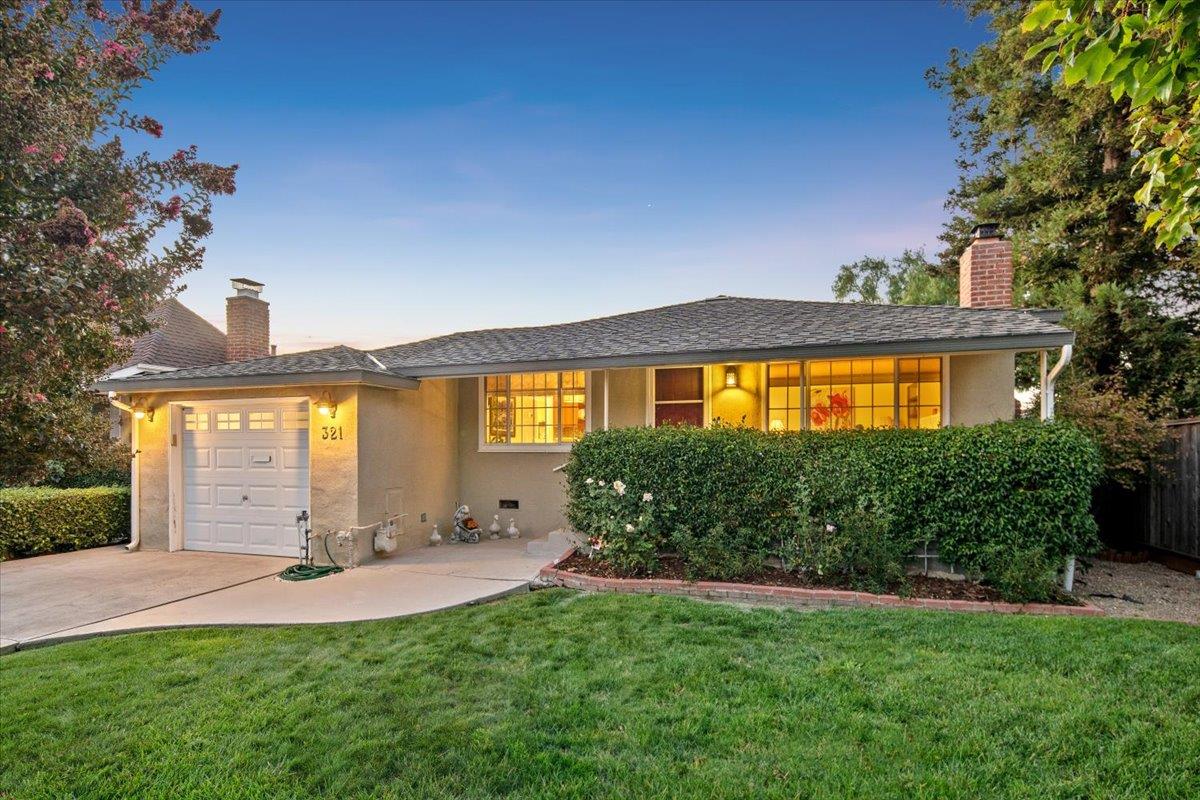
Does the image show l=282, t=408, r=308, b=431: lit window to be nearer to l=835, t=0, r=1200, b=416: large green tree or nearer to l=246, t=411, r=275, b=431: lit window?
l=246, t=411, r=275, b=431: lit window

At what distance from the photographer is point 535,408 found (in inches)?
387

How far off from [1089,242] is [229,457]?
609 inches

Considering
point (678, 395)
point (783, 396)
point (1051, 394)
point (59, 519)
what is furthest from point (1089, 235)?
point (59, 519)

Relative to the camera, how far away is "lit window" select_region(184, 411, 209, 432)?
9064mm

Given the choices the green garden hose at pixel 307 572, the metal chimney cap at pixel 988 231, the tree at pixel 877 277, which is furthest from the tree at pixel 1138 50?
the tree at pixel 877 277

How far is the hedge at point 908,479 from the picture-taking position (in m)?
5.96

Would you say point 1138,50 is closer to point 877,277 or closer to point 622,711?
point 622,711

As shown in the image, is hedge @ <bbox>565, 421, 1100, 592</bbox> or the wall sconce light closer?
hedge @ <bbox>565, 421, 1100, 592</bbox>

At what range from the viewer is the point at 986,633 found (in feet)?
15.5

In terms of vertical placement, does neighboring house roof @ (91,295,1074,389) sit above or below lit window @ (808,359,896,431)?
above

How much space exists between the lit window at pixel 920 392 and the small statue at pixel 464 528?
268 inches

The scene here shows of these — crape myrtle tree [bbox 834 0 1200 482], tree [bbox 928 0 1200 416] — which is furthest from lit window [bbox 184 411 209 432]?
tree [bbox 928 0 1200 416]

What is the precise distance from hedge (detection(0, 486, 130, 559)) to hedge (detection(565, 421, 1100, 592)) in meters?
8.74

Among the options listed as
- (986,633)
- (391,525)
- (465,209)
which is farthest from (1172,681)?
(465,209)
